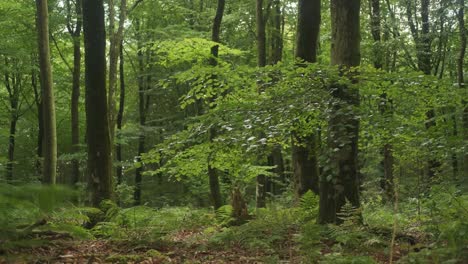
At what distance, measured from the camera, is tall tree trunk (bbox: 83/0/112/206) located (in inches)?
326

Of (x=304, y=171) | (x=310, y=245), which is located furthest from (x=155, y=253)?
(x=304, y=171)

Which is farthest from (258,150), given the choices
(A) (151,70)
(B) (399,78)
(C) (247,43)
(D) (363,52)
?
(A) (151,70)

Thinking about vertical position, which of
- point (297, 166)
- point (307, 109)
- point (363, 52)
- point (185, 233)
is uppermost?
point (363, 52)

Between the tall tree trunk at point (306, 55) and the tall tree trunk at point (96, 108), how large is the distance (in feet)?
12.4

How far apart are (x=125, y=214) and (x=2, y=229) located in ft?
17.9

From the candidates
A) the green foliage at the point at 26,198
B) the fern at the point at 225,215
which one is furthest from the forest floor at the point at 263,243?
the fern at the point at 225,215

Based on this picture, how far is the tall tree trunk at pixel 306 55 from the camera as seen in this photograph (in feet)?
28.9

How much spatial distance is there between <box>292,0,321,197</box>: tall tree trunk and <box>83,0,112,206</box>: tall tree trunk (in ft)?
12.4

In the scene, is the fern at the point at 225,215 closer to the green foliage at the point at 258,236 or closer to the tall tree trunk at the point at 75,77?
the green foliage at the point at 258,236

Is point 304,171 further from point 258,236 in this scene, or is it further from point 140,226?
point 140,226

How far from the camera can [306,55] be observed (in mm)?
9289

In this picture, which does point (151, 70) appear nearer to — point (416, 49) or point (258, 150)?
point (416, 49)

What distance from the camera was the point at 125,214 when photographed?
832cm

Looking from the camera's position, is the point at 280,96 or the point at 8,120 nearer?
the point at 280,96
